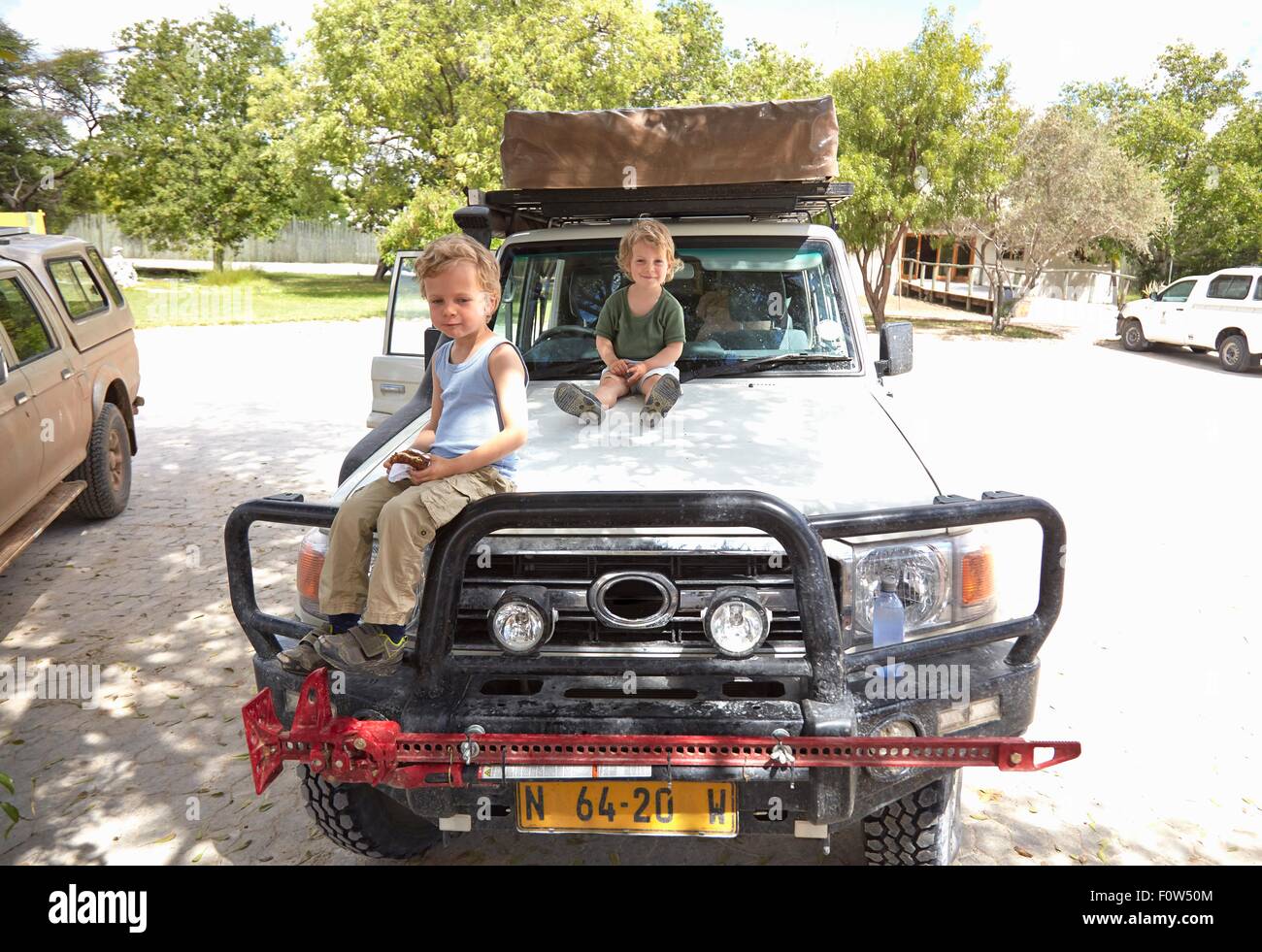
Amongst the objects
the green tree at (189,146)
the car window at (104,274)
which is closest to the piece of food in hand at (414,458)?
the car window at (104,274)

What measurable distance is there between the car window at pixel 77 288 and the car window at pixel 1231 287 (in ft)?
59.1

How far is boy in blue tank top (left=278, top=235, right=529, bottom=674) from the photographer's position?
2.63 m

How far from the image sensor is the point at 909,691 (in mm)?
2662

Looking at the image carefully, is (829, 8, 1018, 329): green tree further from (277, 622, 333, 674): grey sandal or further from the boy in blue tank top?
(277, 622, 333, 674): grey sandal

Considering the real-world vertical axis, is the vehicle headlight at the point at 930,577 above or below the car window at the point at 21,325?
below

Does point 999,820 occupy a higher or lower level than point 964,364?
lower

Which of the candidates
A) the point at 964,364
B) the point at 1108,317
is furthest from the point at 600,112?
the point at 1108,317

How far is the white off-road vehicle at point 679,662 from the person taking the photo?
96.4 inches

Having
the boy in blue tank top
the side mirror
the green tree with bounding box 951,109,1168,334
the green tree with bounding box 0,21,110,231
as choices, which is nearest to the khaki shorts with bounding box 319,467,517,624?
the boy in blue tank top

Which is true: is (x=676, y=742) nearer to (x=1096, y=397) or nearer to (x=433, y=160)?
(x=1096, y=397)

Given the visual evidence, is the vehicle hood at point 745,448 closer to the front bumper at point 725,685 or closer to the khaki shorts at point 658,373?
the khaki shorts at point 658,373

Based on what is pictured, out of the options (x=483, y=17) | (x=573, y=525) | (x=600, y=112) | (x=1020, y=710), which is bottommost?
(x=1020, y=710)

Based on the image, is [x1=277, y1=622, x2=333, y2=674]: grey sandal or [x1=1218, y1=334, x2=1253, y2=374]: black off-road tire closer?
[x1=277, y1=622, x2=333, y2=674]: grey sandal
